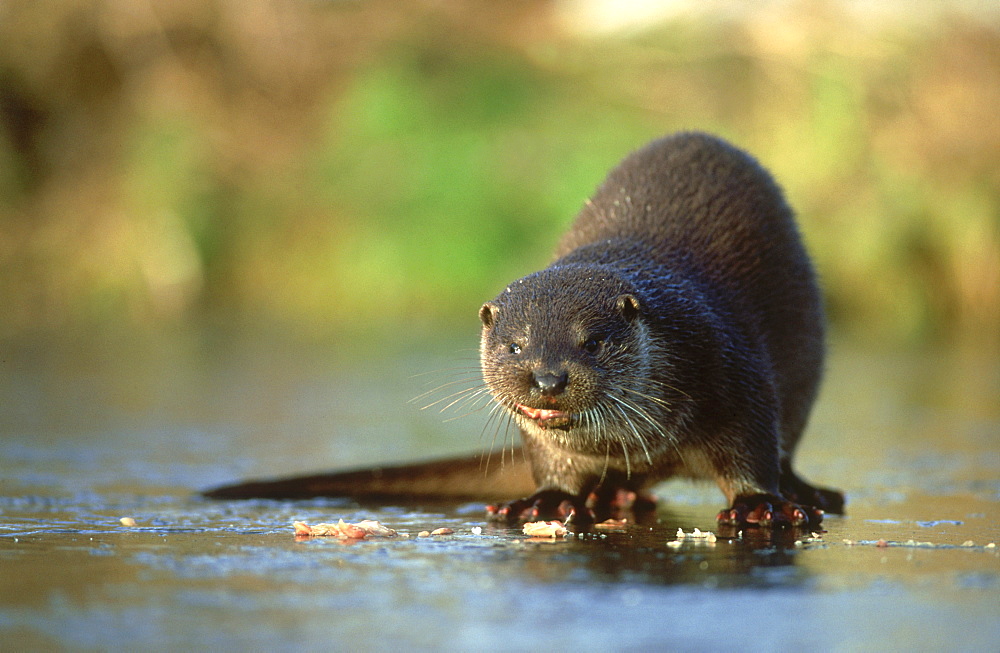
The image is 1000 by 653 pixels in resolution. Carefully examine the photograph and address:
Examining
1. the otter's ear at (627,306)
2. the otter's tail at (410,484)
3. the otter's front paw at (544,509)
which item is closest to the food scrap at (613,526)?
the otter's front paw at (544,509)

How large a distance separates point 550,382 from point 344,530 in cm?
63

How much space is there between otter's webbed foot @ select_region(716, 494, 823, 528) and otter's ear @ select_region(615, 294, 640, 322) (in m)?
0.57

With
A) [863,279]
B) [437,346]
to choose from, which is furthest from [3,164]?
[863,279]

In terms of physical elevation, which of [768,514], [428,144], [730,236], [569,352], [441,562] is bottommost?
[441,562]

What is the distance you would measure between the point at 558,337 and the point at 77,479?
1.88m

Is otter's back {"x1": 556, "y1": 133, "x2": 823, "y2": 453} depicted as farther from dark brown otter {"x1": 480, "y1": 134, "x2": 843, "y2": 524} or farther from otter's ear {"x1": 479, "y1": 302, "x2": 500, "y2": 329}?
otter's ear {"x1": 479, "y1": 302, "x2": 500, "y2": 329}

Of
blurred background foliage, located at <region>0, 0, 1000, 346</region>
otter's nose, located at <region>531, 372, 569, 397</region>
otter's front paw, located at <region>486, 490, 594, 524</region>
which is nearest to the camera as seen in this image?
otter's nose, located at <region>531, 372, 569, 397</region>

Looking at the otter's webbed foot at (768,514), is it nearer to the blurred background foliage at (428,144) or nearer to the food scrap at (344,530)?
the food scrap at (344,530)

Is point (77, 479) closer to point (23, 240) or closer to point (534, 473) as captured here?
point (534, 473)

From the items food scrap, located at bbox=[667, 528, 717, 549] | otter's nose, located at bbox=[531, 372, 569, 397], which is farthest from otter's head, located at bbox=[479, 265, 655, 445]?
food scrap, located at bbox=[667, 528, 717, 549]

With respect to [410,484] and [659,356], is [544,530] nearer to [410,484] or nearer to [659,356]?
[659,356]

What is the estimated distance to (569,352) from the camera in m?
3.57

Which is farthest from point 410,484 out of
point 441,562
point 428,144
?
point 428,144

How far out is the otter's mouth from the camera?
11.7ft
